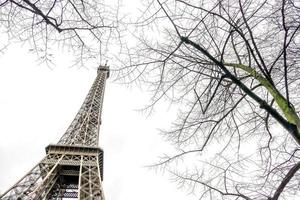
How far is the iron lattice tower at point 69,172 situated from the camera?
26.3m

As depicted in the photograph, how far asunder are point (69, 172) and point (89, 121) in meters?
10.2

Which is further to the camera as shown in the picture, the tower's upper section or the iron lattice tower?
the tower's upper section

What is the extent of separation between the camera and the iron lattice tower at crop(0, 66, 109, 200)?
26.3 meters

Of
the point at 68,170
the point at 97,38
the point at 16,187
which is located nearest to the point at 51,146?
the point at 68,170

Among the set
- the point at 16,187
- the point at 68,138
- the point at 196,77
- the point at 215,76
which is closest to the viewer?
the point at 215,76

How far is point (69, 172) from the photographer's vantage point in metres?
30.4

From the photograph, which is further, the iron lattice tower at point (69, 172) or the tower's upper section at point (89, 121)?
the tower's upper section at point (89, 121)

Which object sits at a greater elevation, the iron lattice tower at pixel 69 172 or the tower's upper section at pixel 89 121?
the tower's upper section at pixel 89 121

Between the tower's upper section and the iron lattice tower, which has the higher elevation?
the tower's upper section

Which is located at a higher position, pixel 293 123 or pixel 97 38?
pixel 97 38

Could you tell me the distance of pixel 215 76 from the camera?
4648 mm

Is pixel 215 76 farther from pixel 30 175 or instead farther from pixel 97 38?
pixel 30 175

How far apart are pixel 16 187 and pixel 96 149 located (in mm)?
7379

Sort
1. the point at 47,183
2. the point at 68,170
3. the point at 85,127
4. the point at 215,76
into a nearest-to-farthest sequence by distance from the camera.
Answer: the point at 215,76 → the point at 47,183 → the point at 68,170 → the point at 85,127
